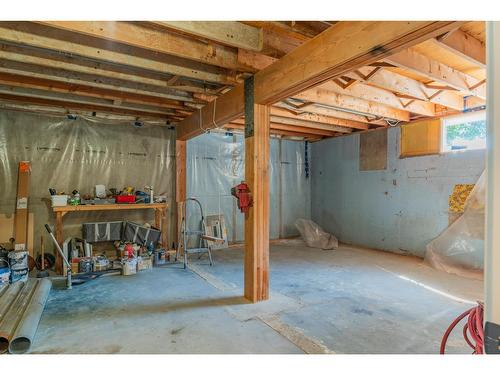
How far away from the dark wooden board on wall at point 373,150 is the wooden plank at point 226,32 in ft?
13.0

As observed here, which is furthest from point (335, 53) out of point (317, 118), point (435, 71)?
point (317, 118)

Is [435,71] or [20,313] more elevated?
[435,71]

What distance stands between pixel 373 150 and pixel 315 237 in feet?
6.81

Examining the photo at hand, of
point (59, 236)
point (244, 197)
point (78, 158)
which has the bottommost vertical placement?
point (59, 236)

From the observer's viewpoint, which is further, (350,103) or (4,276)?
(350,103)

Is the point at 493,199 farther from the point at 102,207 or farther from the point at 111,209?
the point at 111,209

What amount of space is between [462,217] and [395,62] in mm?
2768

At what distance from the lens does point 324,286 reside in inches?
136

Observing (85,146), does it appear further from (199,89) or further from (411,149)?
(411,149)

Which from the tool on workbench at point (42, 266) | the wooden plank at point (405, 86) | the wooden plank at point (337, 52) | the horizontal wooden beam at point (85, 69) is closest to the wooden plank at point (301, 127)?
the horizontal wooden beam at point (85, 69)

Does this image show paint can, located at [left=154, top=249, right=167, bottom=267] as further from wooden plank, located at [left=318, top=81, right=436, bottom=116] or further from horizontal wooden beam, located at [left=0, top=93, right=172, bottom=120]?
wooden plank, located at [left=318, top=81, right=436, bottom=116]

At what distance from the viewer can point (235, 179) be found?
5969mm

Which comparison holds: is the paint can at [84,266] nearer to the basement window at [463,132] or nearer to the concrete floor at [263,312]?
the concrete floor at [263,312]

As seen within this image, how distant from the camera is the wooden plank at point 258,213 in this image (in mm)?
2977
